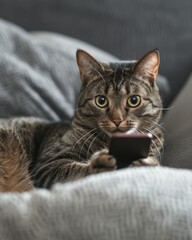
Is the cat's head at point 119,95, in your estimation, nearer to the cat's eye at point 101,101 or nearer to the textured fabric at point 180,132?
the cat's eye at point 101,101

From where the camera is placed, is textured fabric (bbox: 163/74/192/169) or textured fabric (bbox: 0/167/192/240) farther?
textured fabric (bbox: 163/74/192/169)

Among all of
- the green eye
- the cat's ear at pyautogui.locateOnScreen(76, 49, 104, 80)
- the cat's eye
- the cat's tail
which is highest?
the cat's ear at pyautogui.locateOnScreen(76, 49, 104, 80)

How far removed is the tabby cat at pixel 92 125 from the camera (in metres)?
1.32

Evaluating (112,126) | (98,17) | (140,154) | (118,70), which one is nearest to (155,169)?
(140,154)

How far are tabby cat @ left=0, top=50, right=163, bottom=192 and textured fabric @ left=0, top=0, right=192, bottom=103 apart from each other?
1.72 ft

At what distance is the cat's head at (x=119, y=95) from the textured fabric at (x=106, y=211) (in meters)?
0.42

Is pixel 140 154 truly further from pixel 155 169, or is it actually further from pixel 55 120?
pixel 55 120

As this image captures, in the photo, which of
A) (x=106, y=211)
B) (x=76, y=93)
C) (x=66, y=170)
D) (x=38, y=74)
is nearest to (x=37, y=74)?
(x=38, y=74)

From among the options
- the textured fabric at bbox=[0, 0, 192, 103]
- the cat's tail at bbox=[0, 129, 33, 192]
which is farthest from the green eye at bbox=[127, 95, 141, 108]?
the textured fabric at bbox=[0, 0, 192, 103]

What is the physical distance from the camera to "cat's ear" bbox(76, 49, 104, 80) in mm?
1406

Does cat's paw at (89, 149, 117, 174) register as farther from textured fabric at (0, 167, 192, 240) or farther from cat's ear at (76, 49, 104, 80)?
cat's ear at (76, 49, 104, 80)

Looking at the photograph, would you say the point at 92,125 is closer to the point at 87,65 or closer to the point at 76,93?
the point at 87,65

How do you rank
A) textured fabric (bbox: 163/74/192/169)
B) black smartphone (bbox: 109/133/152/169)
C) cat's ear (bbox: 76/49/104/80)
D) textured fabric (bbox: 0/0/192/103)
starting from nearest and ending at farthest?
black smartphone (bbox: 109/133/152/169) < textured fabric (bbox: 163/74/192/169) < cat's ear (bbox: 76/49/104/80) < textured fabric (bbox: 0/0/192/103)

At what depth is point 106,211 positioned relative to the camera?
2.79 ft
